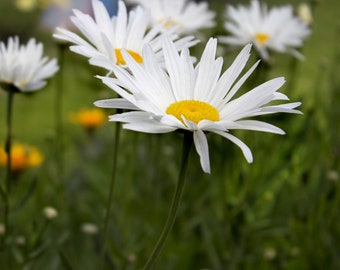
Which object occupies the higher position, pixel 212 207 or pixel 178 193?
pixel 178 193

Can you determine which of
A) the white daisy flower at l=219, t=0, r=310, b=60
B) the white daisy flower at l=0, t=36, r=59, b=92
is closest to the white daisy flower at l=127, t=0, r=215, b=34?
the white daisy flower at l=219, t=0, r=310, b=60

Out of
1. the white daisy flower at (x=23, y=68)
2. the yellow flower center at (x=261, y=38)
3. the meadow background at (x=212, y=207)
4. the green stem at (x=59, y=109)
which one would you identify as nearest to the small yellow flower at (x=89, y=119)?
the meadow background at (x=212, y=207)

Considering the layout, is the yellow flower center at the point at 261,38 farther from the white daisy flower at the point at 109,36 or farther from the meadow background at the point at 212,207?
the white daisy flower at the point at 109,36

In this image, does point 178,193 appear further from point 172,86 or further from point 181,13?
point 181,13

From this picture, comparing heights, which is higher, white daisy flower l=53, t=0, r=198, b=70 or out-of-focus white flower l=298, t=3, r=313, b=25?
out-of-focus white flower l=298, t=3, r=313, b=25

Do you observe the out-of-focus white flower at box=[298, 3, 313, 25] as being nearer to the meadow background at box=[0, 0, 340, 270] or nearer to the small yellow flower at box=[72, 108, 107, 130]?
the meadow background at box=[0, 0, 340, 270]

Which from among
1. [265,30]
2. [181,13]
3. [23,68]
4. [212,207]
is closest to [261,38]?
[265,30]
